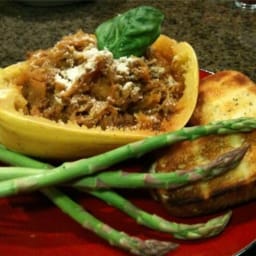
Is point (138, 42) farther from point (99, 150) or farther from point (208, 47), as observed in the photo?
point (208, 47)

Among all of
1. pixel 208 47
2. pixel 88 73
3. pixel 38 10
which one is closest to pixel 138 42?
pixel 88 73

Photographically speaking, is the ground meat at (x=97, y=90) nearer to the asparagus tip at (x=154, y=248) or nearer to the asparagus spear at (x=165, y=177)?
the asparagus spear at (x=165, y=177)

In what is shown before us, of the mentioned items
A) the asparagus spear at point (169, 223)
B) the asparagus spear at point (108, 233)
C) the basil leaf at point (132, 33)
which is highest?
the basil leaf at point (132, 33)

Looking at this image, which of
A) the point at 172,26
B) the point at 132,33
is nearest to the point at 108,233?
the point at 132,33

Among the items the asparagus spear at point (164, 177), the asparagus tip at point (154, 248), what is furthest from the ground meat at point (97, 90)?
the asparagus tip at point (154, 248)

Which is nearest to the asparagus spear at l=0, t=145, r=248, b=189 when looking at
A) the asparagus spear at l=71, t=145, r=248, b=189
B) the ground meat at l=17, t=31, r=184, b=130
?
the asparagus spear at l=71, t=145, r=248, b=189

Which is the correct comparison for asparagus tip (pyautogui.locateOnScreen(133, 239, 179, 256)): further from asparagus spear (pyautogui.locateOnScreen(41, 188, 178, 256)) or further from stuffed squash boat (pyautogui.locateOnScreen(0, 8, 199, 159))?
stuffed squash boat (pyautogui.locateOnScreen(0, 8, 199, 159))

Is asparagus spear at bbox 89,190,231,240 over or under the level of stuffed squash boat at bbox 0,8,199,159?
under
